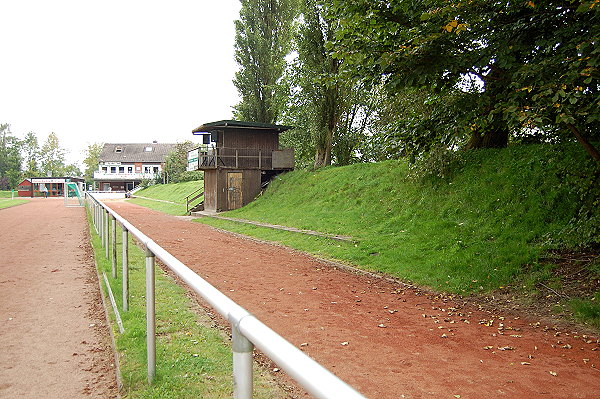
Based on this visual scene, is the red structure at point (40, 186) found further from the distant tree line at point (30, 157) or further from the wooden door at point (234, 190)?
the wooden door at point (234, 190)

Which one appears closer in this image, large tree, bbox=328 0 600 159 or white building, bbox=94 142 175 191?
large tree, bbox=328 0 600 159

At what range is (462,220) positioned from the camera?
38.9ft

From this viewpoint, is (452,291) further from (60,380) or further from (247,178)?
(247,178)

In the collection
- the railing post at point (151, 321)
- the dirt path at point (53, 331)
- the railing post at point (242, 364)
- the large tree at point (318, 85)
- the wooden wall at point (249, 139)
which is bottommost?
the dirt path at point (53, 331)

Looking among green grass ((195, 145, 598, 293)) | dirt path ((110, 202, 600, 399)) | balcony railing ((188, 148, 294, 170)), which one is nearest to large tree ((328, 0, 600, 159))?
green grass ((195, 145, 598, 293))

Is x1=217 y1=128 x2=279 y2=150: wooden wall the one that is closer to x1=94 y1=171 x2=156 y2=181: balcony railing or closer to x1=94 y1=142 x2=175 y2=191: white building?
x1=94 y1=142 x2=175 y2=191: white building

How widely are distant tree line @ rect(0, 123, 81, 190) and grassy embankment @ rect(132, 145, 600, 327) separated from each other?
3416 inches

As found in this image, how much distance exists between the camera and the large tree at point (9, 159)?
Answer: 82062mm

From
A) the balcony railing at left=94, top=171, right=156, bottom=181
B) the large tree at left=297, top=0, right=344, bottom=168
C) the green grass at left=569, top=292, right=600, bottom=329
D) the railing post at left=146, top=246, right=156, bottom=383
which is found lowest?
the green grass at left=569, top=292, right=600, bottom=329

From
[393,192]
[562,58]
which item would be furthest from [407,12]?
[393,192]

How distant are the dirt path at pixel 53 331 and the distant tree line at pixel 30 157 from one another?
88176 millimetres

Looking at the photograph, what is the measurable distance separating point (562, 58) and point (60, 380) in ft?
23.4

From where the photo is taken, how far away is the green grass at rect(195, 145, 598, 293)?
8.97 meters

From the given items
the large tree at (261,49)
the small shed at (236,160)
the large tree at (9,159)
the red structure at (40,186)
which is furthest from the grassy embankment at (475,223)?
the large tree at (9,159)
